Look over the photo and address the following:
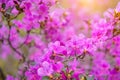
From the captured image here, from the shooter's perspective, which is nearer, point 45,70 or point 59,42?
point 45,70

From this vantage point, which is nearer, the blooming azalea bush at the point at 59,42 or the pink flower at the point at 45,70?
the pink flower at the point at 45,70

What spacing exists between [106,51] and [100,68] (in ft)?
1.52

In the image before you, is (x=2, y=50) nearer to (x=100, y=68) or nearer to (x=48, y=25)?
(x=48, y=25)

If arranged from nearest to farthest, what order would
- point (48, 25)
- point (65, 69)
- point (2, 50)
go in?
1. point (65, 69)
2. point (48, 25)
3. point (2, 50)

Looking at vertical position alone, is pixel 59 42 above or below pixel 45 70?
above

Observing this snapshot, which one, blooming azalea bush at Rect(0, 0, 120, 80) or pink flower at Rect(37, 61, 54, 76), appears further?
blooming azalea bush at Rect(0, 0, 120, 80)

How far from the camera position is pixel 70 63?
2.20 m

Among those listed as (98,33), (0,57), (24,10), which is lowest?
(0,57)

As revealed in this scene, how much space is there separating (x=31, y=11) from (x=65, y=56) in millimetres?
485

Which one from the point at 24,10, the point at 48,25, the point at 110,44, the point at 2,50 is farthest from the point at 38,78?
the point at 2,50

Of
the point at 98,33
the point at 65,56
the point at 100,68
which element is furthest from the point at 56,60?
the point at 100,68

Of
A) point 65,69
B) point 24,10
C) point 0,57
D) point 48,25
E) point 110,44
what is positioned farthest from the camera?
point 0,57

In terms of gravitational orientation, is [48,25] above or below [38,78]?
above

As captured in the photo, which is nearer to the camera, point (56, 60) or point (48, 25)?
point (56, 60)
